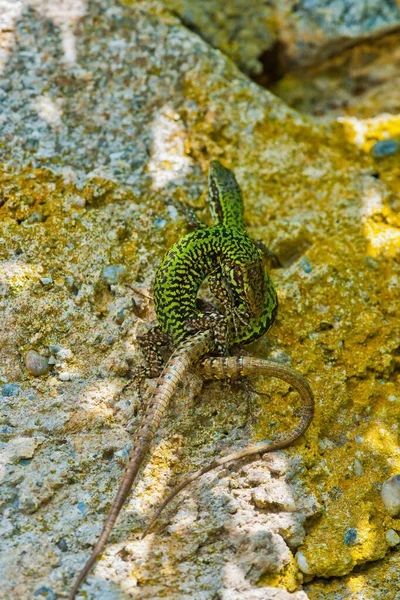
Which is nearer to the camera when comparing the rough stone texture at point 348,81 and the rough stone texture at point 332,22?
the rough stone texture at point 332,22

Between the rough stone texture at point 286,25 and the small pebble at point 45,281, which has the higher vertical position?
the rough stone texture at point 286,25

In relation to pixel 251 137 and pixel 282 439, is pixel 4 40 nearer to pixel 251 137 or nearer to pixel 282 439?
pixel 251 137

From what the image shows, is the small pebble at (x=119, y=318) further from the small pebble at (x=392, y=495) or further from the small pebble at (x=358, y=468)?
the small pebble at (x=392, y=495)

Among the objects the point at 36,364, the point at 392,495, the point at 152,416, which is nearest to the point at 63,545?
the point at 152,416

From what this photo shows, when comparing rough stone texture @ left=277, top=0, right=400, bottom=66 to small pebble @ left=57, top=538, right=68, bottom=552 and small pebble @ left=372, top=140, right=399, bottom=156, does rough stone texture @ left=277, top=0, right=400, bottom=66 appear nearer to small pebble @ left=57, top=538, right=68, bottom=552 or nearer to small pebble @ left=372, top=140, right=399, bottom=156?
small pebble @ left=372, top=140, right=399, bottom=156

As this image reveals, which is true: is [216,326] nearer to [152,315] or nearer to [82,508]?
[152,315]

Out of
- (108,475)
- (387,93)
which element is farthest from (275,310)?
(387,93)

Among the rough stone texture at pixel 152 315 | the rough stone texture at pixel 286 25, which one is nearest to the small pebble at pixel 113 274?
the rough stone texture at pixel 152 315
